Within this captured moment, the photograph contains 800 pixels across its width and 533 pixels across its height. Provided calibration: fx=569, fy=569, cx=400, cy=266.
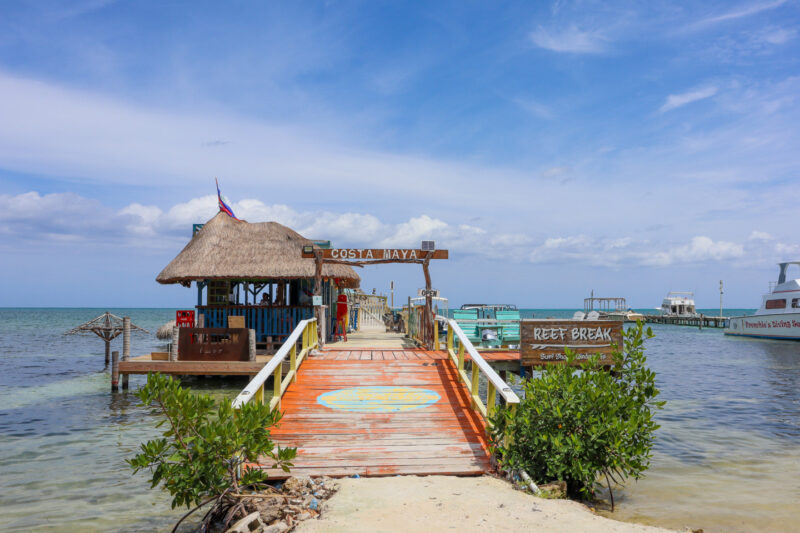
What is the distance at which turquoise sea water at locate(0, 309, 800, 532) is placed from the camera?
717 centimetres

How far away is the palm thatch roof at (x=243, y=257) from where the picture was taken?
61.0ft

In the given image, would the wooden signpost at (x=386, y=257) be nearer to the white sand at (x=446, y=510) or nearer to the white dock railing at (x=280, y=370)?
the white dock railing at (x=280, y=370)

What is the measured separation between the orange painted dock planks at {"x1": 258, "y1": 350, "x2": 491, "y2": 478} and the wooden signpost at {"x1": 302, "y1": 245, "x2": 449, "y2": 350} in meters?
2.87

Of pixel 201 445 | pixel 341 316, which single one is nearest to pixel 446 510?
pixel 201 445

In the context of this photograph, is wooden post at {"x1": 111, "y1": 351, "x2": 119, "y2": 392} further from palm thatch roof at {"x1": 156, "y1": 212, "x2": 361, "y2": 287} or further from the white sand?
the white sand

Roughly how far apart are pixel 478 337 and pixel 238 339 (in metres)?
7.12

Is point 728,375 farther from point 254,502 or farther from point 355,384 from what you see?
point 254,502

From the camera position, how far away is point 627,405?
21.3 ft

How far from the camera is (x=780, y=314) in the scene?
42.8 meters

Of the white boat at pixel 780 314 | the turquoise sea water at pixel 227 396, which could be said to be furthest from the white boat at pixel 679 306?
the turquoise sea water at pixel 227 396

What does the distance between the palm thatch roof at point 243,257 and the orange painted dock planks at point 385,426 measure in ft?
26.1

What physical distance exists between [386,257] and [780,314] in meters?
40.8

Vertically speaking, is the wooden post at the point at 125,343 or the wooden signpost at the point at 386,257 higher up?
the wooden signpost at the point at 386,257

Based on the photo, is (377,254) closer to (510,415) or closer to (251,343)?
(251,343)
